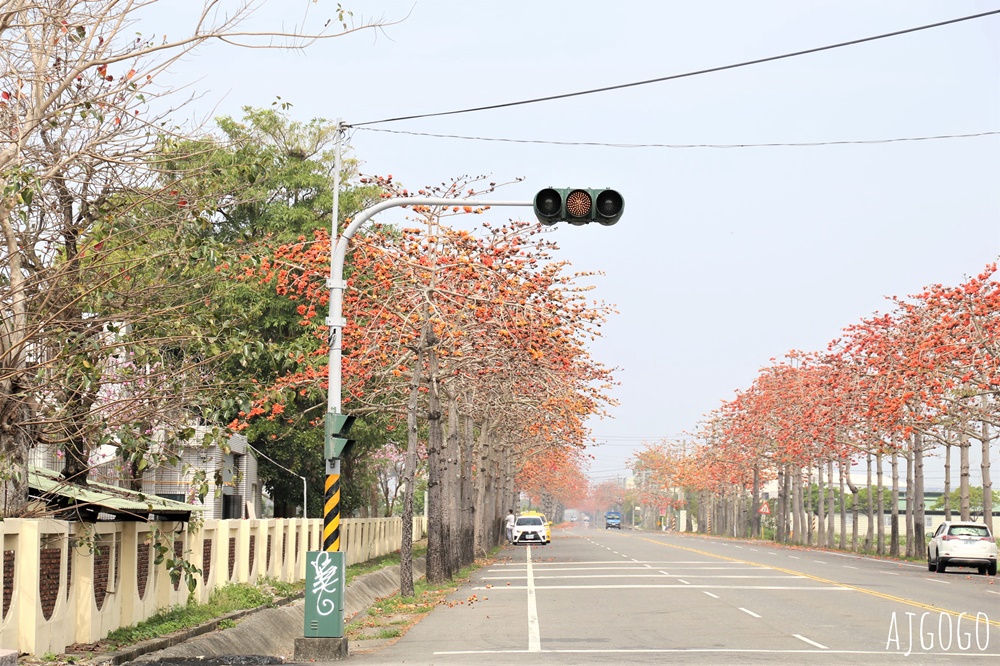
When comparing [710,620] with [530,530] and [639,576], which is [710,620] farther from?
[530,530]

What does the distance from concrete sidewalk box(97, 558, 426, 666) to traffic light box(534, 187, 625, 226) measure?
6553mm

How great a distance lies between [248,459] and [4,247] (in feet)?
115

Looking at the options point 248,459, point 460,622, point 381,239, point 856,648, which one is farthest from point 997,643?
point 248,459

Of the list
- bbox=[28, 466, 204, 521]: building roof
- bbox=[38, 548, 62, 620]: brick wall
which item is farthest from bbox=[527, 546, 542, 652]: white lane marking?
bbox=[38, 548, 62, 620]: brick wall

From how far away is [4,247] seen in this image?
13.5 m

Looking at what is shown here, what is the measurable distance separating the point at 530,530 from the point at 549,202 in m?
54.6

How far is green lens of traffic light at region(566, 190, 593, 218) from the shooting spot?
1533 cm

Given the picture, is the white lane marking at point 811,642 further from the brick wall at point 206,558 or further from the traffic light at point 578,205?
the brick wall at point 206,558

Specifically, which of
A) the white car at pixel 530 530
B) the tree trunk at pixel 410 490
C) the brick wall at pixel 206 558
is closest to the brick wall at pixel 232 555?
the brick wall at pixel 206 558

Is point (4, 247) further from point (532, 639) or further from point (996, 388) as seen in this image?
point (996, 388)

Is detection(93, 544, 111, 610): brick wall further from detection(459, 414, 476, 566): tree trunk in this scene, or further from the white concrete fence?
detection(459, 414, 476, 566): tree trunk

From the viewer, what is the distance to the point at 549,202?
15.4 m

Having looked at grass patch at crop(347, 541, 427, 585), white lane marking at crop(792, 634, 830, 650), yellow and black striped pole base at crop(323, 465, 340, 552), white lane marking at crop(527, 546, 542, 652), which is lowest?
grass patch at crop(347, 541, 427, 585)

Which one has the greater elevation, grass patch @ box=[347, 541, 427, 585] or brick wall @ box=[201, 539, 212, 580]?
brick wall @ box=[201, 539, 212, 580]
